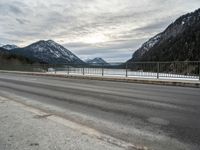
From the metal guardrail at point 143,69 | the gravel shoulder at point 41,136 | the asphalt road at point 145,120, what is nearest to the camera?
the gravel shoulder at point 41,136

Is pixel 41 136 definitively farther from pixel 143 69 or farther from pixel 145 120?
pixel 143 69

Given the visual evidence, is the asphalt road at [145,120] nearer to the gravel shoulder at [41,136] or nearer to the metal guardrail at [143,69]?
the gravel shoulder at [41,136]

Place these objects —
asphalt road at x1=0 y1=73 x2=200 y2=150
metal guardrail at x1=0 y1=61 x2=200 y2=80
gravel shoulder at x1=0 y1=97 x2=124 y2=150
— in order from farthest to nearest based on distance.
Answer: metal guardrail at x1=0 y1=61 x2=200 y2=80
asphalt road at x1=0 y1=73 x2=200 y2=150
gravel shoulder at x1=0 y1=97 x2=124 y2=150

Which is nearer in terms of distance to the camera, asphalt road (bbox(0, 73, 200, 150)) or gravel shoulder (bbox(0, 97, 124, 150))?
gravel shoulder (bbox(0, 97, 124, 150))

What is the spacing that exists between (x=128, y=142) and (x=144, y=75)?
18.4m

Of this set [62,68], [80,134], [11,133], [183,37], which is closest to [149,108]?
[80,134]

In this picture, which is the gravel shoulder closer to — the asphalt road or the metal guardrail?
the asphalt road

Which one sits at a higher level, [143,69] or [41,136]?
[143,69]

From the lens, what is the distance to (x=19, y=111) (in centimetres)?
849

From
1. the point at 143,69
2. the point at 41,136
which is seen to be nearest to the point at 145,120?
the point at 41,136

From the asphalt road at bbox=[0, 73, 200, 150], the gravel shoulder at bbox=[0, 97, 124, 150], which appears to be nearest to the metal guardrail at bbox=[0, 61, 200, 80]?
the asphalt road at bbox=[0, 73, 200, 150]

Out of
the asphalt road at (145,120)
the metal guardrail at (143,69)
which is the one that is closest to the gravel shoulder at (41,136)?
the asphalt road at (145,120)

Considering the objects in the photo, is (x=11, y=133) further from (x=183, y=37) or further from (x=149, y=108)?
(x=183, y=37)

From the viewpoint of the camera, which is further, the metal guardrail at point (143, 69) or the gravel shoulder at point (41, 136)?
the metal guardrail at point (143, 69)
